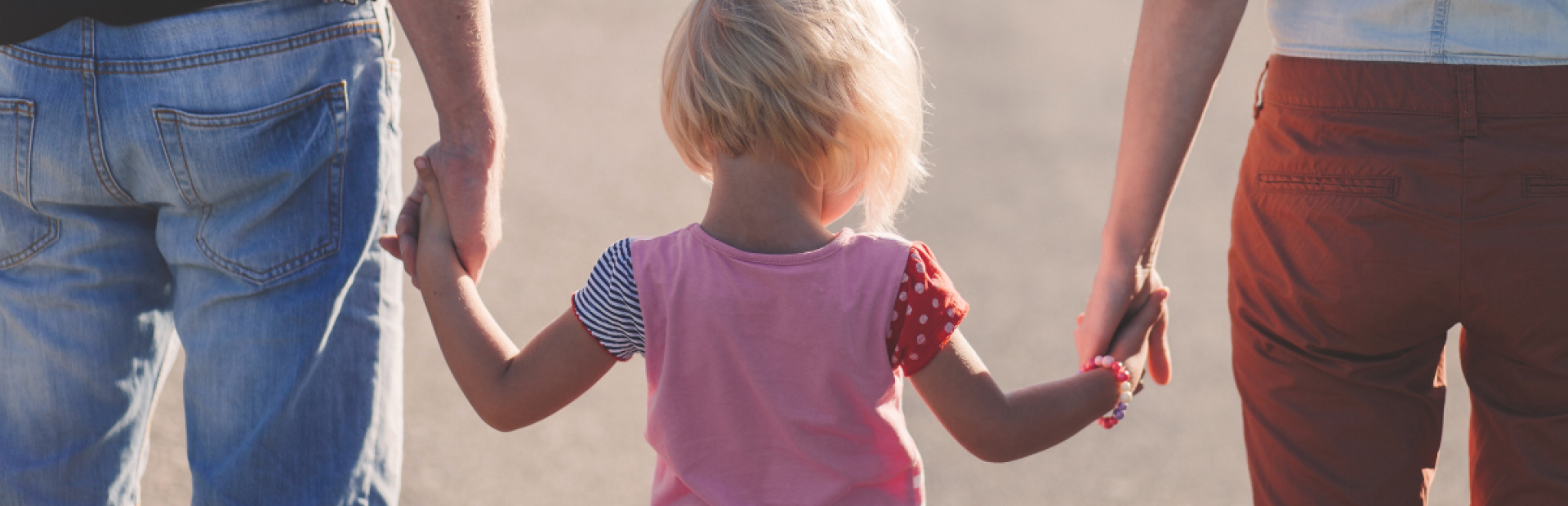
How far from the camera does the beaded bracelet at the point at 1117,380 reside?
1.90m

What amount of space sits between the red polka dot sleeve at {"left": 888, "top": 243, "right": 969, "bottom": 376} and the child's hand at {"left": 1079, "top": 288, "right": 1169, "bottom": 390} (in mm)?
432

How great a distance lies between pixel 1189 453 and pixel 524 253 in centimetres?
261

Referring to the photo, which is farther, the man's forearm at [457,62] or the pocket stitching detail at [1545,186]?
the man's forearm at [457,62]

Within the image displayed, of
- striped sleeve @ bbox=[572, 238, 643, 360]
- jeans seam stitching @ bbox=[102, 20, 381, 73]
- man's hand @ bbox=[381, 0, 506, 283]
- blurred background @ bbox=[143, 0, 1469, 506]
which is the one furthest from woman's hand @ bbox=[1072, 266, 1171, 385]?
blurred background @ bbox=[143, 0, 1469, 506]

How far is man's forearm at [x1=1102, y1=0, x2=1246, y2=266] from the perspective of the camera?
6.34 ft

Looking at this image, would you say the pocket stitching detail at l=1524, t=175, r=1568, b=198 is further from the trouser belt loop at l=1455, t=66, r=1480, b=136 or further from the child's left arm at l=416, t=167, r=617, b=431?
the child's left arm at l=416, t=167, r=617, b=431

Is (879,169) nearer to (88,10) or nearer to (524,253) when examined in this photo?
(88,10)

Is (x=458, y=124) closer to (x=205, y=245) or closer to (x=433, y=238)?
(x=433, y=238)

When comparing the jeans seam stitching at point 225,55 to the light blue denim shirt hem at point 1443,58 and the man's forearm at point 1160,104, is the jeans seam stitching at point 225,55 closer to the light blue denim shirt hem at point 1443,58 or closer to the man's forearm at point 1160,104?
the man's forearm at point 1160,104

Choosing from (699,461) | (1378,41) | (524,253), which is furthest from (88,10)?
(524,253)

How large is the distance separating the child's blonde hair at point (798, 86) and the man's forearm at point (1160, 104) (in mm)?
446

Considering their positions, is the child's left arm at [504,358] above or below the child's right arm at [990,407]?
above

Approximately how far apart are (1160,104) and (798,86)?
2.10 ft

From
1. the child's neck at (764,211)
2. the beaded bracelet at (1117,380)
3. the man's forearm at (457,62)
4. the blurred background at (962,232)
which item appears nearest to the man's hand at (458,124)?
the man's forearm at (457,62)
